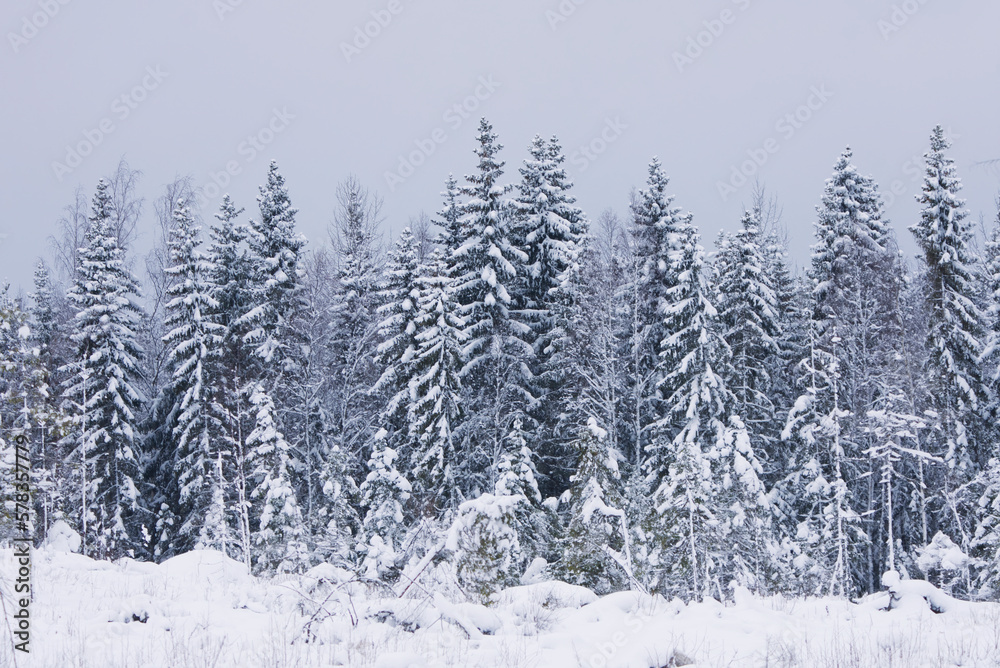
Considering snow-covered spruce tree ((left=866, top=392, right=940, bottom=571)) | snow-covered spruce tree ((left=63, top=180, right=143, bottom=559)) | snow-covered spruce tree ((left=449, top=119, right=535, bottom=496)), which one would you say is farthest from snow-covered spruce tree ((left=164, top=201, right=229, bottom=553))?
snow-covered spruce tree ((left=866, top=392, right=940, bottom=571))

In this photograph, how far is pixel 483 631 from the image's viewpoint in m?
6.88

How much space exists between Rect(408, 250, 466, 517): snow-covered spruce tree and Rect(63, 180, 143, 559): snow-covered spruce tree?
1224 cm

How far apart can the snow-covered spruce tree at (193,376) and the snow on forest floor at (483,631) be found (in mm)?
22284

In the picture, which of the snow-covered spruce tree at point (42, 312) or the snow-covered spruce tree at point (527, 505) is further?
the snow-covered spruce tree at point (42, 312)

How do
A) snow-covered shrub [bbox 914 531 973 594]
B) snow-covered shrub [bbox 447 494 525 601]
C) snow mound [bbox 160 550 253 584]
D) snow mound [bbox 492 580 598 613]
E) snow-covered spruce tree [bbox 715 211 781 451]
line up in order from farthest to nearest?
snow-covered spruce tree [bbox 715 211 781 451], snow mound [bbox 160 550 253 584], snow-covered shrub [bbox 914 531 973 594], snow-covered shrub [bbox 447 494 525 601], snow mound [bbox 492 580 598 613]

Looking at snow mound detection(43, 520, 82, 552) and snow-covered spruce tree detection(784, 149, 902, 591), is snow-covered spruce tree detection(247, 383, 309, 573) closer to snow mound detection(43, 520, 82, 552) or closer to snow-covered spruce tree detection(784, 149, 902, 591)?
snow mound detection(43, 520, 82, 552)

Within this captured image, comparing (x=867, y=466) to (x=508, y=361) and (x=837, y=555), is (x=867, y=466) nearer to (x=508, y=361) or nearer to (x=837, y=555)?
(x=837, y=555)

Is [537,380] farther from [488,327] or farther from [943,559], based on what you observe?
[943,559]

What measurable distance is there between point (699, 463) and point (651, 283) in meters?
12.6

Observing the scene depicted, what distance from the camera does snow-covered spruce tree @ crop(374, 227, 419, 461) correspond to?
1145 inches

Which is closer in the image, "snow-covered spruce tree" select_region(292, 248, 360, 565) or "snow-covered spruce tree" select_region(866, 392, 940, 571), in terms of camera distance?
"snow-covered spruce tree" select_region(866, 392, 940, 571)

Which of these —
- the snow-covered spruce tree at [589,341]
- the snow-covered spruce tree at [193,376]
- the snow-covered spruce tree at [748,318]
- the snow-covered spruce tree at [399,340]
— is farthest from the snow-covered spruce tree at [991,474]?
the snow-covered spruce tree at [193,376]

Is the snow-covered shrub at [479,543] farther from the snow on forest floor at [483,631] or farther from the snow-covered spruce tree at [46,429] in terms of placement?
the snow-covered spruce tree at [46,429]

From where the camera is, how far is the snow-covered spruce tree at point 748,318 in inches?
1179
